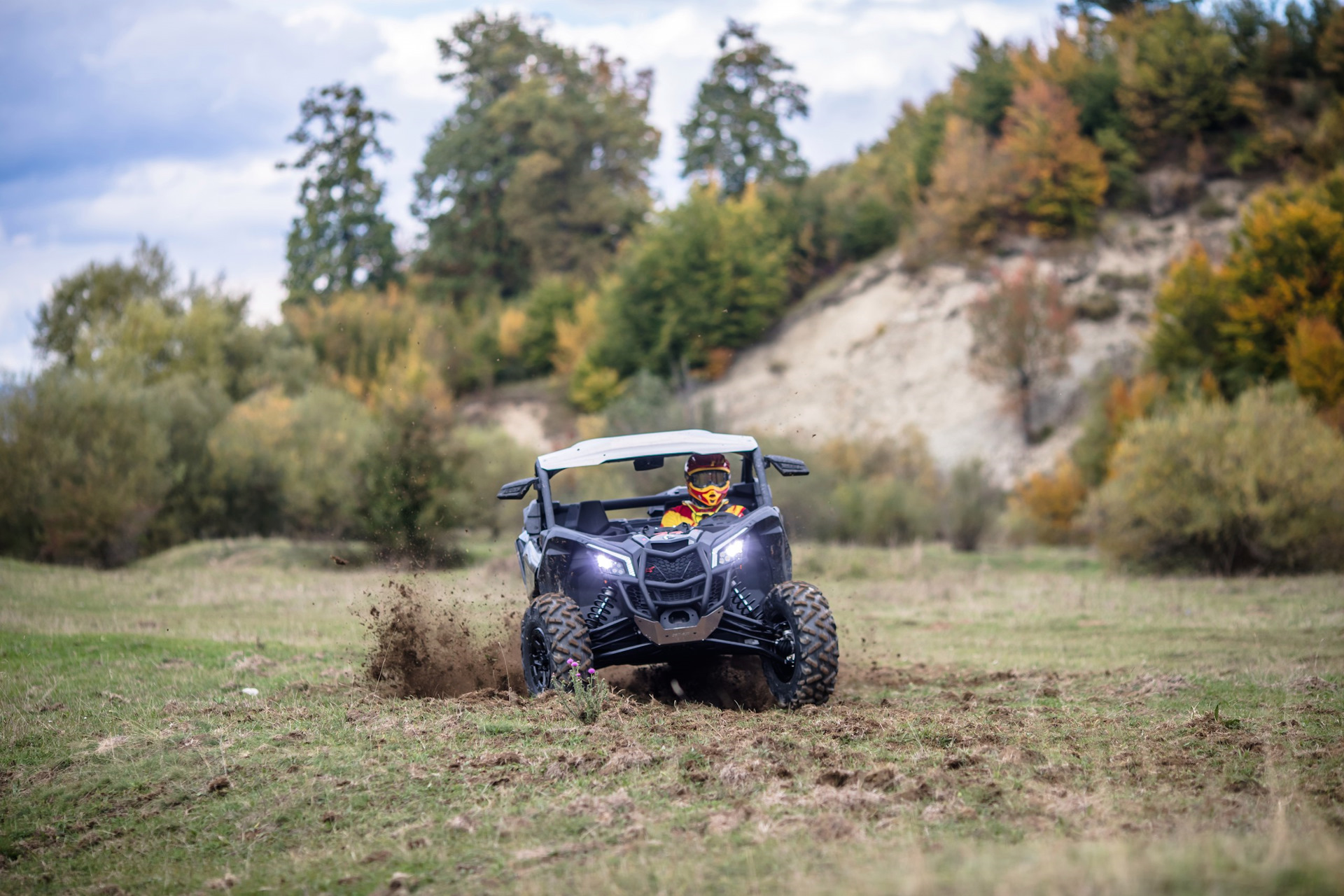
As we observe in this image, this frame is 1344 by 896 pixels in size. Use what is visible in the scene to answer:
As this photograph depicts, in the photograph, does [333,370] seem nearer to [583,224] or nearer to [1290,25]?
[583,224]

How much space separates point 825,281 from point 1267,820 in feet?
191

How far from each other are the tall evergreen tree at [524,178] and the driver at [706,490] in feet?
208

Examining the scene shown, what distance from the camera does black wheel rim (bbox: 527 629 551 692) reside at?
361 inches

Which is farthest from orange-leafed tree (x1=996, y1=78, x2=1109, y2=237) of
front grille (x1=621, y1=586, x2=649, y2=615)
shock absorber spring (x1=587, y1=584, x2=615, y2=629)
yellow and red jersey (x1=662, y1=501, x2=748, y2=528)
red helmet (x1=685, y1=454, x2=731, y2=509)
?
front grille (x1=621, y1=586, x2=649, y2=615)

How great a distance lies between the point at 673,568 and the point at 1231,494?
1917cm

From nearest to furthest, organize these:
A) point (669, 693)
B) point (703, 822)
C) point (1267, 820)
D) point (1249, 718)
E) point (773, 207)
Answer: point (1267, 820) → point (703, 822) → point (1249, 718) → point (669, 693) → point (773, 207)

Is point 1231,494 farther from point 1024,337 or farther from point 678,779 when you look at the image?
point 1024,337

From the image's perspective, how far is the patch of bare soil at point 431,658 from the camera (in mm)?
10766

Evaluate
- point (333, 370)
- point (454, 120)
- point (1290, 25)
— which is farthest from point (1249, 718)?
point (454, 120)

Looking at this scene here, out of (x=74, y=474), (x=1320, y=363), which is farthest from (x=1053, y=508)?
(x=74, y=474)

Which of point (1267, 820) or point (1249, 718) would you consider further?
point (1249, 718)

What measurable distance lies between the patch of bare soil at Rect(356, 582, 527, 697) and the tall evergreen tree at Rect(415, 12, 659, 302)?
204 ft

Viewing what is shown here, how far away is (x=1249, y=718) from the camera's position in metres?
8.38

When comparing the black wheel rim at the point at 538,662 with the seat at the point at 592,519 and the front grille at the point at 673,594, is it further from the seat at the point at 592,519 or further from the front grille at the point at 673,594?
the seat at the point at 592,519
